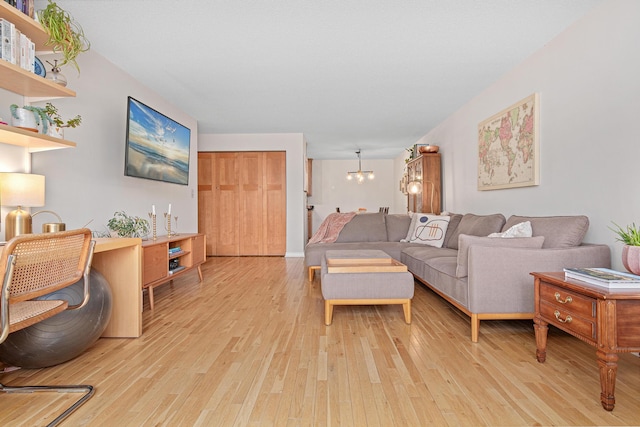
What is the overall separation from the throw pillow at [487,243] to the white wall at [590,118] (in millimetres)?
492

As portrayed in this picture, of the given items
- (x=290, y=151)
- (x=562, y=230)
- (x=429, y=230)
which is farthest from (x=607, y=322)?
(x=290, y=151)

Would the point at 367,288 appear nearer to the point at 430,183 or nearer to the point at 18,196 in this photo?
the point at 18,196

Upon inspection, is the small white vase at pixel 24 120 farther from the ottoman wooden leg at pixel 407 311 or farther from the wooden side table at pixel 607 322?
the wooden side table at pixel 607 322

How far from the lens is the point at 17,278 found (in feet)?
4.21

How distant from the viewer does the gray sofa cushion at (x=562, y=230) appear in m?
2.42

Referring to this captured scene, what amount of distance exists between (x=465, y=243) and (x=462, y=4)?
1717mm

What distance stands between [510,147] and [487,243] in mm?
1666

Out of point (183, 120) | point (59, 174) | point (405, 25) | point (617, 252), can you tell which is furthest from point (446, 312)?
point (183, 120)

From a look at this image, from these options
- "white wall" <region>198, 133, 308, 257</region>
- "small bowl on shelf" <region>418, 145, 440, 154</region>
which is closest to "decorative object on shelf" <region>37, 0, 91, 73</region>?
"white wall" <region>198, 133, 308, 257</region>

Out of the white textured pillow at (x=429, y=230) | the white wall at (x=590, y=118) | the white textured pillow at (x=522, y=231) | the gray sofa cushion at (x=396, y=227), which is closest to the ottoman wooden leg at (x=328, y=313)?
the white textured pillow at (x=522, y=231)

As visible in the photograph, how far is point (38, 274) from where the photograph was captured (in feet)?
4.49

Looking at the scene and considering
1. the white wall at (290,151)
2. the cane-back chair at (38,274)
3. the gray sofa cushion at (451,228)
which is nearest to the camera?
the cane-back chair at (38,274)

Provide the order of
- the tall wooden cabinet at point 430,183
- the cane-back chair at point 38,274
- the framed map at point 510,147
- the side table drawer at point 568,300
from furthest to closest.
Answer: the tall wooden cabinet at point 430,183 < the framed map at point 510,147 < the side table drawer at point 568,300 < the cane-back chair at point 38,274

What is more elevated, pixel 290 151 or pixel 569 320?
pixel 290 151
